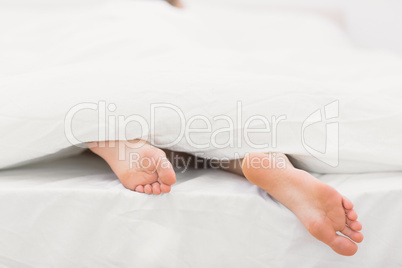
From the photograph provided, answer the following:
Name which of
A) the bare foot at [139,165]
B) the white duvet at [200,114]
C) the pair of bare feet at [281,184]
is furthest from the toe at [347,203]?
the bare foot at [139,165]

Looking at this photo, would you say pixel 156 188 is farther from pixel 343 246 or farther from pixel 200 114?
pixel 343 246

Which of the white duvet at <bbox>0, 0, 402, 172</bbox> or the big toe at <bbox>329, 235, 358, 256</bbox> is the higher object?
the white duvet at <bbox>0, 0, 402, 172</bbox>

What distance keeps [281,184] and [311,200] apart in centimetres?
5

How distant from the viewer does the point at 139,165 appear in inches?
24.7

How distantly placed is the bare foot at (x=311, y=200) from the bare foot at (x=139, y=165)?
12 cm

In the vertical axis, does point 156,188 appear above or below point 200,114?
below

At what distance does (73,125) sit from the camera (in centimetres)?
63

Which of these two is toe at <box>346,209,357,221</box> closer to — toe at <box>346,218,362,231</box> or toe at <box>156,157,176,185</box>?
toe at <box>346,218,362,231</box>

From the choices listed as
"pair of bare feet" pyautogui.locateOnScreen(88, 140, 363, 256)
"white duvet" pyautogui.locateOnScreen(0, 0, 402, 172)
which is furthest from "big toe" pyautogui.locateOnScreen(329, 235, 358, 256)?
"white duvet" pyautogui.locateOnScreen(0, 0, 402, 172)

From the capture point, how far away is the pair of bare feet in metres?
0.57

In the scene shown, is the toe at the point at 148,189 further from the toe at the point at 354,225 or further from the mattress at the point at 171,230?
the toe at the point at 354,225

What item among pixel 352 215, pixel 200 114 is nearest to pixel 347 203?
pixel 352 215

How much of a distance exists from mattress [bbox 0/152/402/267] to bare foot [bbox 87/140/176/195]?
18mm

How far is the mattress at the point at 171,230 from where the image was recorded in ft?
1.96
